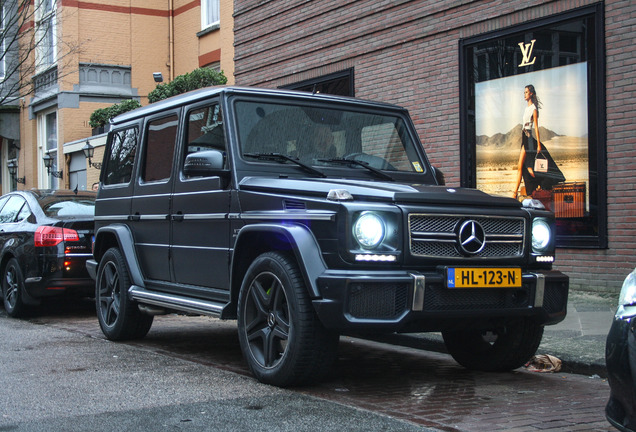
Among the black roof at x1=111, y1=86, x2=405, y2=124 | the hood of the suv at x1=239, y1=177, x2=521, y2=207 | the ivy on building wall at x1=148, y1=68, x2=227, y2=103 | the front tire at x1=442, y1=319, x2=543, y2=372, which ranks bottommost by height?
the front tire at x1=442, y1=319, x2=543, y2=372

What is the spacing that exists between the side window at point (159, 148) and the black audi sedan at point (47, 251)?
246 cm

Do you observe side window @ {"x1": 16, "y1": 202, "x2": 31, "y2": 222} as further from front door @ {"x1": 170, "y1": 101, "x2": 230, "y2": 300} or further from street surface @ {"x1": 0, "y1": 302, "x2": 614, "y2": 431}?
front door @ {"x1": 170, "y1": 101, "x2": 230, "y2": 300}

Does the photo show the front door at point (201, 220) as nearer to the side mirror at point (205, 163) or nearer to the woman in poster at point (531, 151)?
the side mirror at point (205, 163)

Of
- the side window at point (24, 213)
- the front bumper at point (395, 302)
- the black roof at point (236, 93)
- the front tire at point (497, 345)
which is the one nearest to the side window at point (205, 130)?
the black roof at point (236, 93)

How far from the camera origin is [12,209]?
10578 mm

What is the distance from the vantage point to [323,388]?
5352mm

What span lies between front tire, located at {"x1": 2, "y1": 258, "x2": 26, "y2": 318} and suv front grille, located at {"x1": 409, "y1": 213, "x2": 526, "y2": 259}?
6.14 meters

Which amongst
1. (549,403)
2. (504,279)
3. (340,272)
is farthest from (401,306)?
(549,403)

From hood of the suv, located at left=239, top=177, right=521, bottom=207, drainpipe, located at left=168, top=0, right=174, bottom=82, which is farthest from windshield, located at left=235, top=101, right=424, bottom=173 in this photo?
drainpipe, located at left=168, top=0, right=174, bottom=82

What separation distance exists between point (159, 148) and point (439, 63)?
5763 millimetres

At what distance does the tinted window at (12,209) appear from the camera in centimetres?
1036

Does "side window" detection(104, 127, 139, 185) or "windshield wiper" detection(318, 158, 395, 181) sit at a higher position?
"side window" detection(104, 127, 139, 185)

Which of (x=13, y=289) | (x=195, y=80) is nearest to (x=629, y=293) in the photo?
(x=13, y=289)

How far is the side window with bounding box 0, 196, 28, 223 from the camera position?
34.0ft
